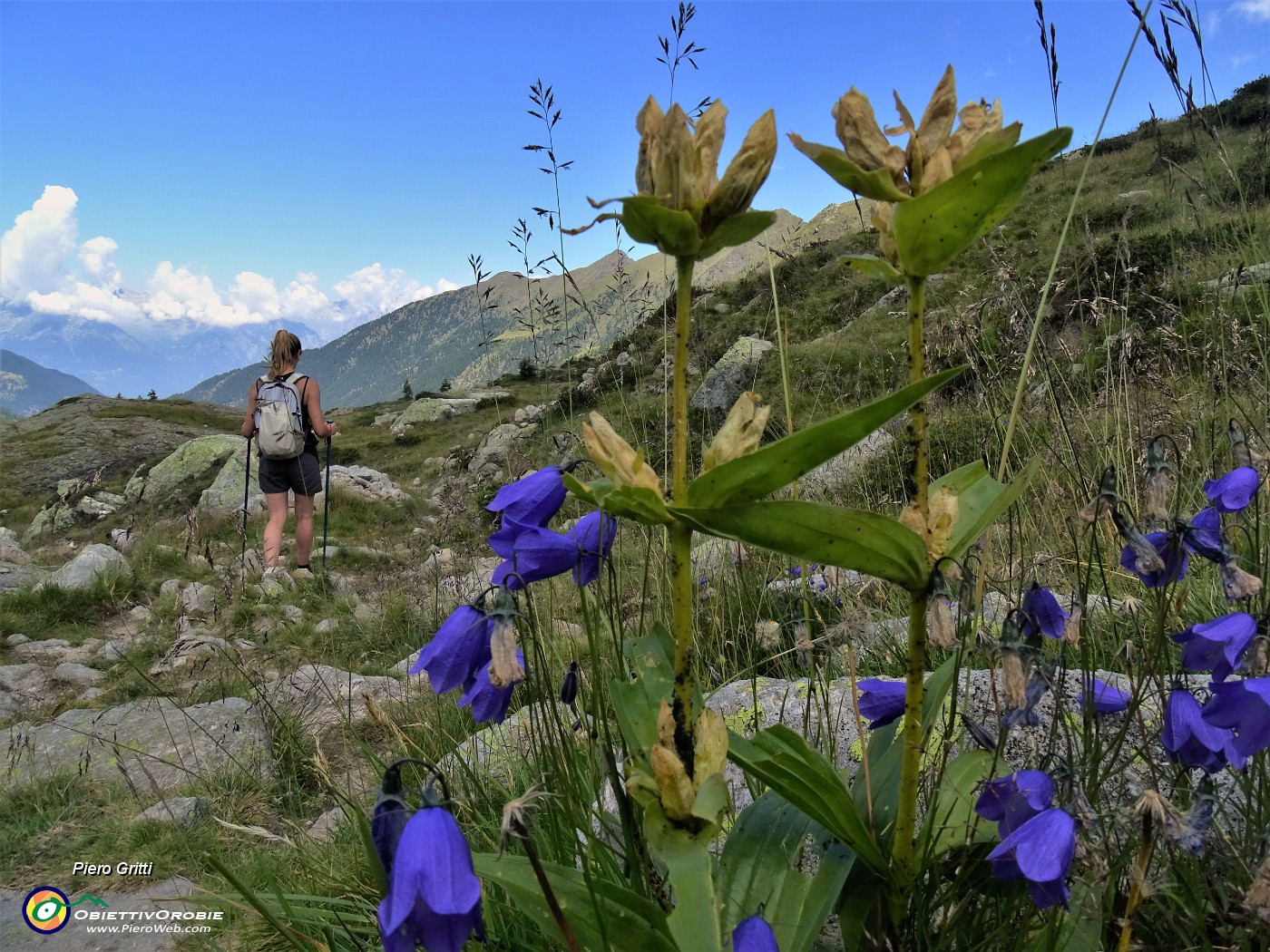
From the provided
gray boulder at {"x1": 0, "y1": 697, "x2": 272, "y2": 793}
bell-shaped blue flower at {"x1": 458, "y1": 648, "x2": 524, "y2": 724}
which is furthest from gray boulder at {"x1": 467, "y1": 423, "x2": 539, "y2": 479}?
bell-shaped blue flower at {"x1": 458, "y1": 648, "x2": 524, "y2": 724}

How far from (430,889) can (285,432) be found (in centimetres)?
851

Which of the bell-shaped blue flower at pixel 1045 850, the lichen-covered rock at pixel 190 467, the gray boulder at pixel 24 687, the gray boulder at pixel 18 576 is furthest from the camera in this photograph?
the lichen-covered rock at pixel 190 467

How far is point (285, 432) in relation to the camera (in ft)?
27.9

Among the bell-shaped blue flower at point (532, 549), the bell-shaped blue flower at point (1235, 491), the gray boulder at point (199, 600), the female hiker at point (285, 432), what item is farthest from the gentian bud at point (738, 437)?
the female hiker at point (285, 432)

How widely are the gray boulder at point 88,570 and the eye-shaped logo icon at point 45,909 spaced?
6686 millimetres

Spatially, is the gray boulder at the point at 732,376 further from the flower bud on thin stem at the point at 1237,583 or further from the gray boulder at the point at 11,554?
the flower bud on thin stem at the point at 1237,583

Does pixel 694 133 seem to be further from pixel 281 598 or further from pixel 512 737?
pixel 281 598

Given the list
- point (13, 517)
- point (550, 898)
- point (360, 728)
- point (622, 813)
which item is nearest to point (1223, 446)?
point (622, 813)

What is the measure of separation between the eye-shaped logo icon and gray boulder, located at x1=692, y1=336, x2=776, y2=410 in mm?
10934

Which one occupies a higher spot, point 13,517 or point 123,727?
point 13,517

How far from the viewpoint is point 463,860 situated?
0.93 m

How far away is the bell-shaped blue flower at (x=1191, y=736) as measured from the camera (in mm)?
1114

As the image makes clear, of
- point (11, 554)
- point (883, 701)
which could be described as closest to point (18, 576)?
point (11, 554)

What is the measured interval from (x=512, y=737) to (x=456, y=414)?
30.3m
